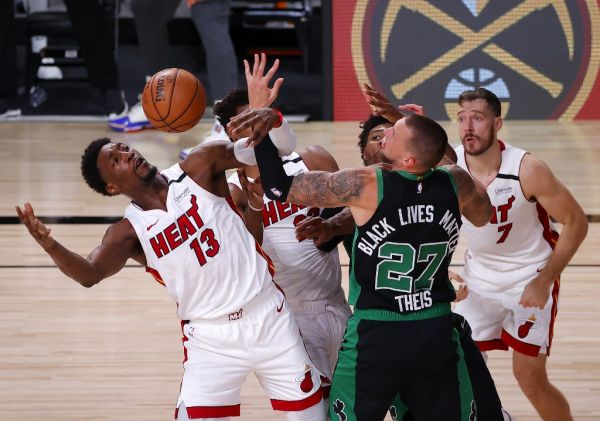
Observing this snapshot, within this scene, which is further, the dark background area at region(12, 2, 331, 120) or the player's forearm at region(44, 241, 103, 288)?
the dark background area at region(12, 2, 331, 120)

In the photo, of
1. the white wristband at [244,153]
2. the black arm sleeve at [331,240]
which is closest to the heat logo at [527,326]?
the black arm sleeve at [331,240]

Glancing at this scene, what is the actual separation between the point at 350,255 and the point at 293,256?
525 mm

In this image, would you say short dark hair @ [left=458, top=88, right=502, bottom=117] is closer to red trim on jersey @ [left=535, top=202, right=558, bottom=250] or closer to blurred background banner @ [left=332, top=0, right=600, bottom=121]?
red trim on jersey @ [left=535, top=202, right=558, bottom=250]

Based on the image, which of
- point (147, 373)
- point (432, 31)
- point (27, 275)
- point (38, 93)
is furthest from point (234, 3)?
point (147, 373)

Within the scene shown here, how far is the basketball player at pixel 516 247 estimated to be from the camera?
4.83m

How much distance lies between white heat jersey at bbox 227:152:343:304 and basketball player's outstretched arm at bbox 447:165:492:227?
2.80 ft

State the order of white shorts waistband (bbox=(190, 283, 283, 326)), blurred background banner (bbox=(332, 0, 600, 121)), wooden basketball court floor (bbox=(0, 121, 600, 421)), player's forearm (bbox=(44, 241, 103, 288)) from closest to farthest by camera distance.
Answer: player's forearm (bbox=(44, 241, 103, 288)) → white shorts waistband (bbox=(190, 283, 283, 326)) → wooden basketball court floor (bbox=(0, 121, 600, 421)) → blurred background banner (bbox=(332, 0, 600, 121))

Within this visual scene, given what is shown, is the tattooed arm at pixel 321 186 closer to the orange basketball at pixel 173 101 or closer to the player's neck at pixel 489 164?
the orange basketball at pixel 173 101

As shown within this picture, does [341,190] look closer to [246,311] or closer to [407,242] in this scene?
[407,242]

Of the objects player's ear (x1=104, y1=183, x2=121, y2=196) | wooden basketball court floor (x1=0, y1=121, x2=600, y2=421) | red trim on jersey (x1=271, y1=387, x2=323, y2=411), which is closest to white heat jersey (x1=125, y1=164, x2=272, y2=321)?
player's ear (x1=104, y1=183, x2=121, y2=196)

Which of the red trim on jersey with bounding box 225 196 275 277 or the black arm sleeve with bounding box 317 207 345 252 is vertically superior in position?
the red trim on jersey with bounding box 225 196 275 277

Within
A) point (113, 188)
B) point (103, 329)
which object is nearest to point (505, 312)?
point (113, 188)

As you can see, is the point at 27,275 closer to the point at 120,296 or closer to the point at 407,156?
the point at 120,296

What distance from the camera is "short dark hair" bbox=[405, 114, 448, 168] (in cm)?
395
